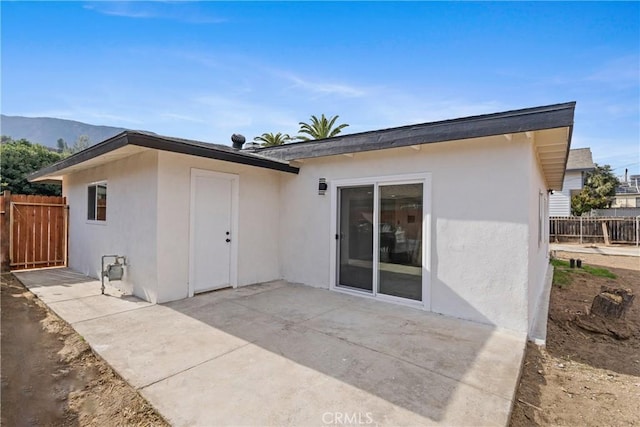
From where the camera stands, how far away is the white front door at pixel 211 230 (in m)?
5.71

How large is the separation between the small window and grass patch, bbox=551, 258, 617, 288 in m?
11.3

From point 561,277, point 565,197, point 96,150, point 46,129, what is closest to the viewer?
point 96,150

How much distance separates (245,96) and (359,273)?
6.92 m

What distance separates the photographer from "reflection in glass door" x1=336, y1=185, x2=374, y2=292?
229 inches

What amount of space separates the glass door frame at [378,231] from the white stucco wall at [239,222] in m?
1.58

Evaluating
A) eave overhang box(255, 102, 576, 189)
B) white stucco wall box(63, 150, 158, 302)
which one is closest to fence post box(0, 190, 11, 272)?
white stucco wall box(63, 150, 158, 302)

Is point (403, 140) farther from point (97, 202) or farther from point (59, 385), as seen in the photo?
point (97, 202)

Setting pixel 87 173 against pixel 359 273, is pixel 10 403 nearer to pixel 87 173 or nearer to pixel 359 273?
pixel 359 273

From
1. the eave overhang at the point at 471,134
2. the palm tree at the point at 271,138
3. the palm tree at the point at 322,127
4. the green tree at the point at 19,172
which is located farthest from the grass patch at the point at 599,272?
the green tree at the point at 19,172

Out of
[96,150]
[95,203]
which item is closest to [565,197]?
[96,150]

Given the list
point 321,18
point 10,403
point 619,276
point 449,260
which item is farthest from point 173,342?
point 619,276

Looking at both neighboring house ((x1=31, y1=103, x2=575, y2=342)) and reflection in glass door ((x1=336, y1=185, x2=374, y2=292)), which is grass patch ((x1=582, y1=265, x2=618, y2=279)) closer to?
neighboring house ((x1=31, y1=103, x2=575, y2=342))

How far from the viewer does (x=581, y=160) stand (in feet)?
72.4

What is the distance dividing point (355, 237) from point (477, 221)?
86.4 inches
